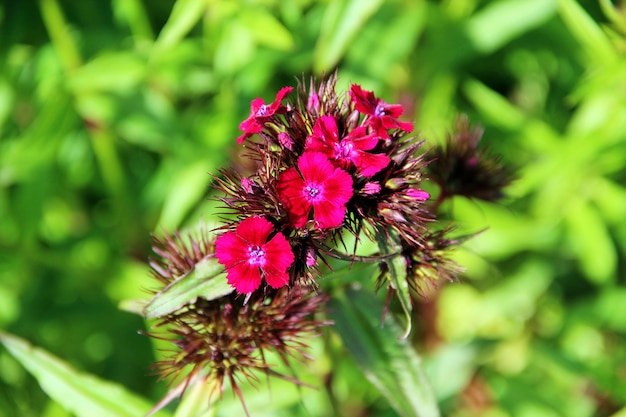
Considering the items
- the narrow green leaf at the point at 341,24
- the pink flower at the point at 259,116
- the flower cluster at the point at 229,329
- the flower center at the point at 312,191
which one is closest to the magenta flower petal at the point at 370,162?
the flower center at the point at 312,191

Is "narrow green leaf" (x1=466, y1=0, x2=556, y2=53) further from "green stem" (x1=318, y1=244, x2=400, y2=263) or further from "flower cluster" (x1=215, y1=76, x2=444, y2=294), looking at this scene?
"green stem" (x1=318, y1=244, x2=400, y2=263)

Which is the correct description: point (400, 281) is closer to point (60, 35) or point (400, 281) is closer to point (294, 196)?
point (294, 196)

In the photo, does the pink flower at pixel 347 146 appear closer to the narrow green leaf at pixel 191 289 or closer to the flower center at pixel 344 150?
the flower center at pixel 344 150

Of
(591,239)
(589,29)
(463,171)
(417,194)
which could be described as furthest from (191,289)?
(591,239)

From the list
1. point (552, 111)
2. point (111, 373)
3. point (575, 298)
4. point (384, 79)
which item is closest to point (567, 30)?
point (552, 111)

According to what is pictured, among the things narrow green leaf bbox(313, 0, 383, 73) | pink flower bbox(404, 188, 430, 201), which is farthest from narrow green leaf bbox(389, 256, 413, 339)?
narrow green leaf bbox(313, 0, 383, 73)

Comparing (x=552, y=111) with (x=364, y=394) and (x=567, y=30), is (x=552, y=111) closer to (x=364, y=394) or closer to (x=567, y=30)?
(x=567, y=30)
